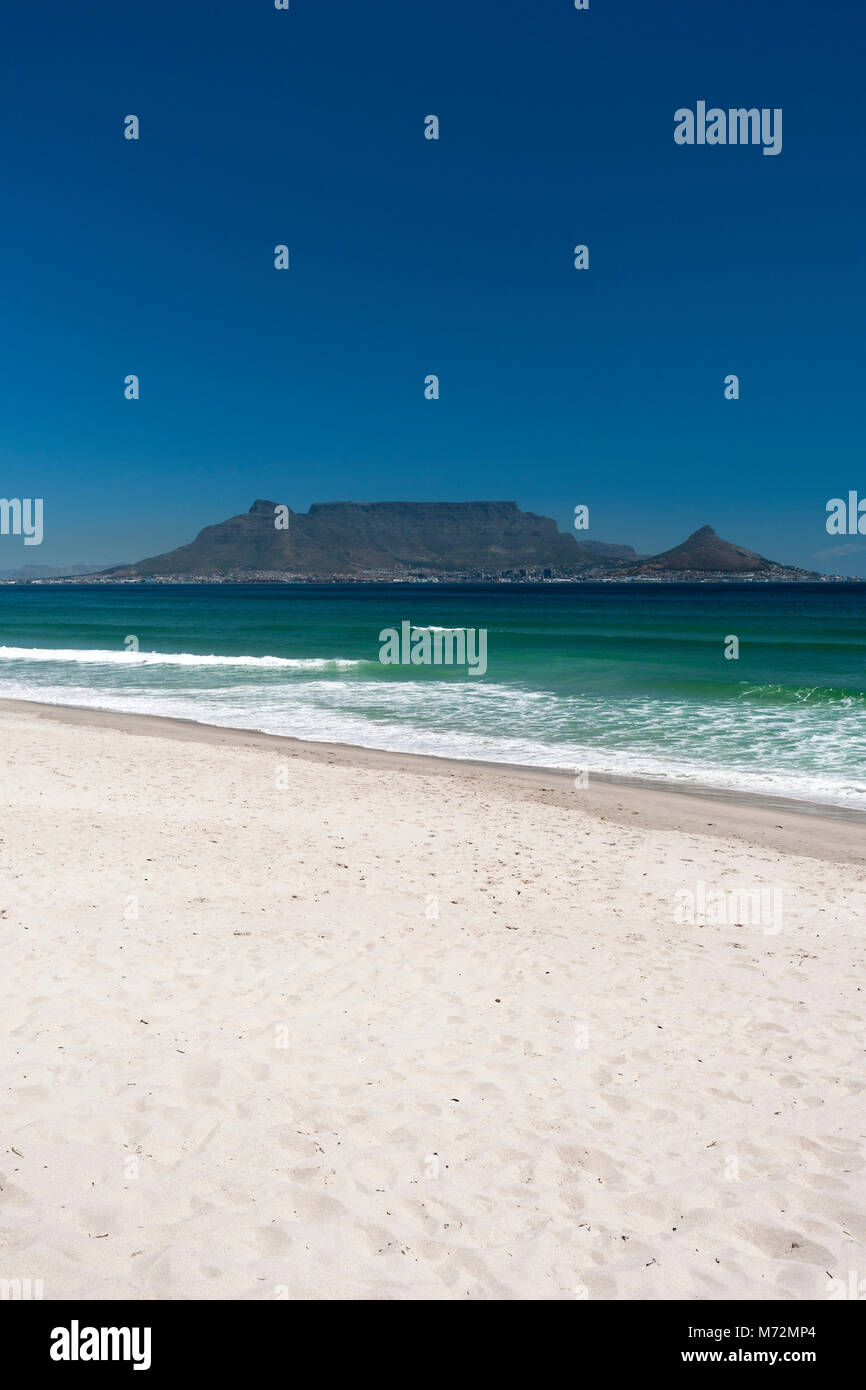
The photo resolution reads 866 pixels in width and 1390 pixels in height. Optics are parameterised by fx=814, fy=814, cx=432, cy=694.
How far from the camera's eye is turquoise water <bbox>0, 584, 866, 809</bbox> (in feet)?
53.1

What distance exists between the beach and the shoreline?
1.16 meters

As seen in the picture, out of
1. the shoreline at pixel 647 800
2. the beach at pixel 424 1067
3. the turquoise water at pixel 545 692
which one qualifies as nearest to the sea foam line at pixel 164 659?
the turquoise water at pixel 545 692

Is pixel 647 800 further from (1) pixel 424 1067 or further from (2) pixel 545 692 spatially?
(2) pixel 545 692

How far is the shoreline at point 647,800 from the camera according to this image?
417 inches

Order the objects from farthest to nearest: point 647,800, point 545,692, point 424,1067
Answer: point 545,692, point 647,800, point 424,1067

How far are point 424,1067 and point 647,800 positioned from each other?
8498 mm

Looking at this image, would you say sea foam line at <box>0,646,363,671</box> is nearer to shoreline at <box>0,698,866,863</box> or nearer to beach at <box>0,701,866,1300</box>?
shoreline at <box>0,698,866,863</box>

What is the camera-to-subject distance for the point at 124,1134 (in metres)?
4.02

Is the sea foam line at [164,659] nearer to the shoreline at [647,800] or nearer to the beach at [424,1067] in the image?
the shoreline at [647,800]

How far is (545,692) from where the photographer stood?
83.9ft

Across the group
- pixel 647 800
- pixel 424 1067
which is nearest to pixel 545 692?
pixel 647 800

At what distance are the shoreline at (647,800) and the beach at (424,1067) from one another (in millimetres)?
1161
